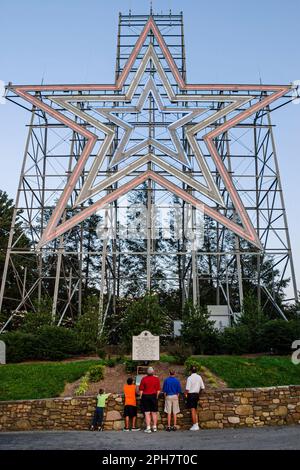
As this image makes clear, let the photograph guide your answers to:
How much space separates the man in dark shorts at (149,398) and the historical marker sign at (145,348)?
108 inches

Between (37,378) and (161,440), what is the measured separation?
19.5 ft

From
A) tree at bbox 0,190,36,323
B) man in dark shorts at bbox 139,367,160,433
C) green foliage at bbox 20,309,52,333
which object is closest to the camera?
man in dark shorts at bbox 139,367,160,433

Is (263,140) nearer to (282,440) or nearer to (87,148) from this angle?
(87,148)

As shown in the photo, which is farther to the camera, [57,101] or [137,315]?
[57,101]

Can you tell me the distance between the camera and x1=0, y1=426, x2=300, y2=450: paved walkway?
10547 millimetres

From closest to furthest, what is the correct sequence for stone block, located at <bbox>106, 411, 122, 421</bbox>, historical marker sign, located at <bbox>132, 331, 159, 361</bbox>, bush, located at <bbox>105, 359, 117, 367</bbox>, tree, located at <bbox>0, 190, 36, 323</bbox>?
stone block, located at <bbox>106, 411, 122, 421</bbox> → historical marker sign, located at <bbox>132, 331, 159, 361</bbox> → bush, located at <bbox>105, 359, 117, 367</bbox> → tree, located at <bbox>0, 190, 36, 323</bbox>

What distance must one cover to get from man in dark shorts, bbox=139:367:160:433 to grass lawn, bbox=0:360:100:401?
3143 mm

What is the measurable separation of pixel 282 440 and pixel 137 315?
28.9 ft

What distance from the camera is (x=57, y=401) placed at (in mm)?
14141

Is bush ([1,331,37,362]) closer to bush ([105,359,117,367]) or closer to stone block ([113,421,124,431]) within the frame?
bush ([105,359,117,367])

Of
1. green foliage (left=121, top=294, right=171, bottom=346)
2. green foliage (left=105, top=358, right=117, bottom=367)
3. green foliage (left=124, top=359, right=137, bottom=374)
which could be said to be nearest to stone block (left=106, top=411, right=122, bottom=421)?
green foliage (left=124, top=359, right=137, bottom=374)

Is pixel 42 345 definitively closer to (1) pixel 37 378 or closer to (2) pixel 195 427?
(1) pixel 37 378

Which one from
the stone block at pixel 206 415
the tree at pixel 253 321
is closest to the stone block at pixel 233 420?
the stone block at pixel 206 415
